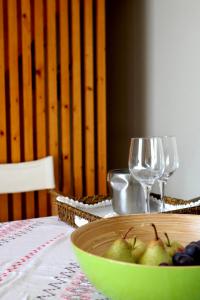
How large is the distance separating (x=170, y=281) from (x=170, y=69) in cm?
210

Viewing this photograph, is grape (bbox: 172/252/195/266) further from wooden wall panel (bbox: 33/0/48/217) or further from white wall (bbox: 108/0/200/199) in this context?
wooden wall panel (bbox: 33/0/48/217)

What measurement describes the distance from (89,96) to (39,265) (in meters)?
1.80

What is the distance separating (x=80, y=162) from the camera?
2.61 meters

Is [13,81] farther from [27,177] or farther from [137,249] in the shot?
[137,249]

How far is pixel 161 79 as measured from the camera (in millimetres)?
2643

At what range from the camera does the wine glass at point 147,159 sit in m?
1.11

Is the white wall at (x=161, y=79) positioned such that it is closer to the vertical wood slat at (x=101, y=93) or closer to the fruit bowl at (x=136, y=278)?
the vertical wood slat at (x=101, y=93)

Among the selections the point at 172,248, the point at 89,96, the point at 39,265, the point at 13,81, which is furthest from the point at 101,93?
the point at 172,248

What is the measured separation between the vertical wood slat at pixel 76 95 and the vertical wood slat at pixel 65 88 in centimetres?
4

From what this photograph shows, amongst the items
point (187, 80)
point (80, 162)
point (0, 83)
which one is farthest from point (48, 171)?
point (187, 80)

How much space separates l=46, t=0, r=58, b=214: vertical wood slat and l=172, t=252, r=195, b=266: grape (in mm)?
1927

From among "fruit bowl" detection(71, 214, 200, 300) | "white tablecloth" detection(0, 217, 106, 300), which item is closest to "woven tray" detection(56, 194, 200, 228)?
"white tablecloth" detection(0, 217, 106, 300)

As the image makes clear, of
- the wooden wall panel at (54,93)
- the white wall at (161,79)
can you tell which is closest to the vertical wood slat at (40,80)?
the wooden wall panel at (54,93)

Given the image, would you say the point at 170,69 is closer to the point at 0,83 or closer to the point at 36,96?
the point at 36,96
